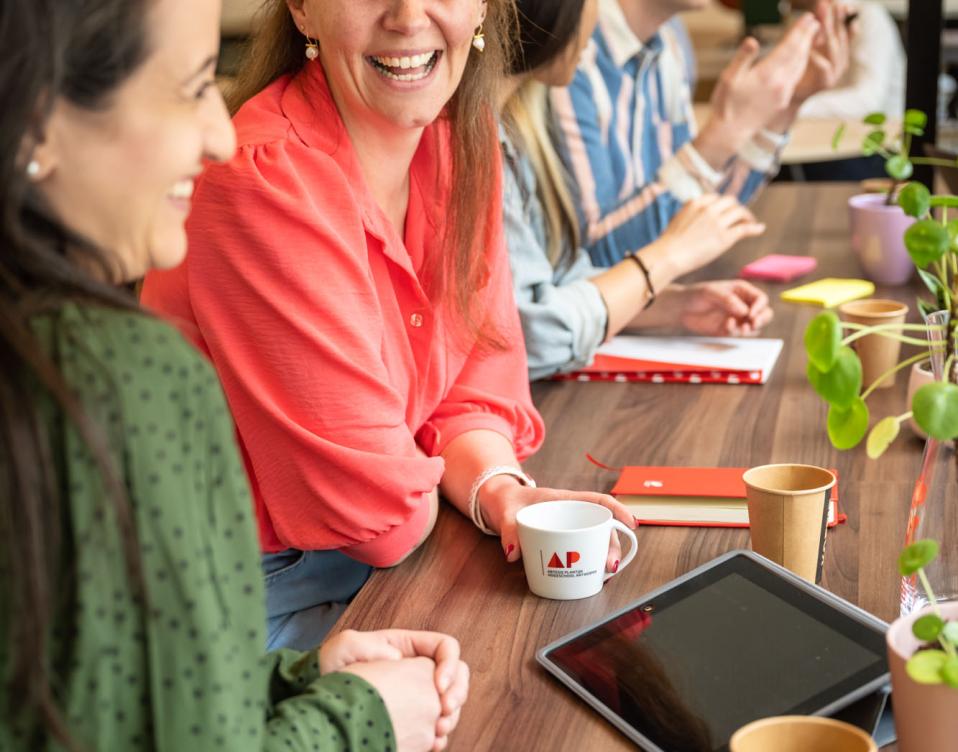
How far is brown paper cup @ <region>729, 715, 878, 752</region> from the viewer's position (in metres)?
0.73

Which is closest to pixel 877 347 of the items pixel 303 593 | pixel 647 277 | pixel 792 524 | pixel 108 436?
pixel 647 277

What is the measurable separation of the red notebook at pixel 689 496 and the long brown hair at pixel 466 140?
305 mm

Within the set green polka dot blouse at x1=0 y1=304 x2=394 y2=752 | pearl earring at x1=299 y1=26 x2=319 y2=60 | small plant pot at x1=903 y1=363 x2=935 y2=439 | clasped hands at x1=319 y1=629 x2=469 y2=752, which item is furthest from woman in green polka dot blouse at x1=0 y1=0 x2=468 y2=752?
small plant pot at x1=903 y1=363 x2=935 y2=439

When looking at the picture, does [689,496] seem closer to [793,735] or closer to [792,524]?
[792,524]

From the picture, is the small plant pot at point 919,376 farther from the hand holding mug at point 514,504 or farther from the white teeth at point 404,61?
the white teeth at point 404,61

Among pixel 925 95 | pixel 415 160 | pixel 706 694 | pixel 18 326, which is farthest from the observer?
pixel 925 95

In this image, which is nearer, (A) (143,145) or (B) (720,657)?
(A) (143,145)

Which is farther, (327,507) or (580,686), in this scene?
(327,507)

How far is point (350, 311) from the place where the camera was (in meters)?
1.21

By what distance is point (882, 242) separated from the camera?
1.90 meters

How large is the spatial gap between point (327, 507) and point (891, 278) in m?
1.10

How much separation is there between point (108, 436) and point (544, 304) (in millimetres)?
1064

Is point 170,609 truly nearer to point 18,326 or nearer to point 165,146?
point 18,326

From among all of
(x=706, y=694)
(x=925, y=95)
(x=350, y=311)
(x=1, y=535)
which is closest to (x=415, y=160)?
(x=350, y=311)
